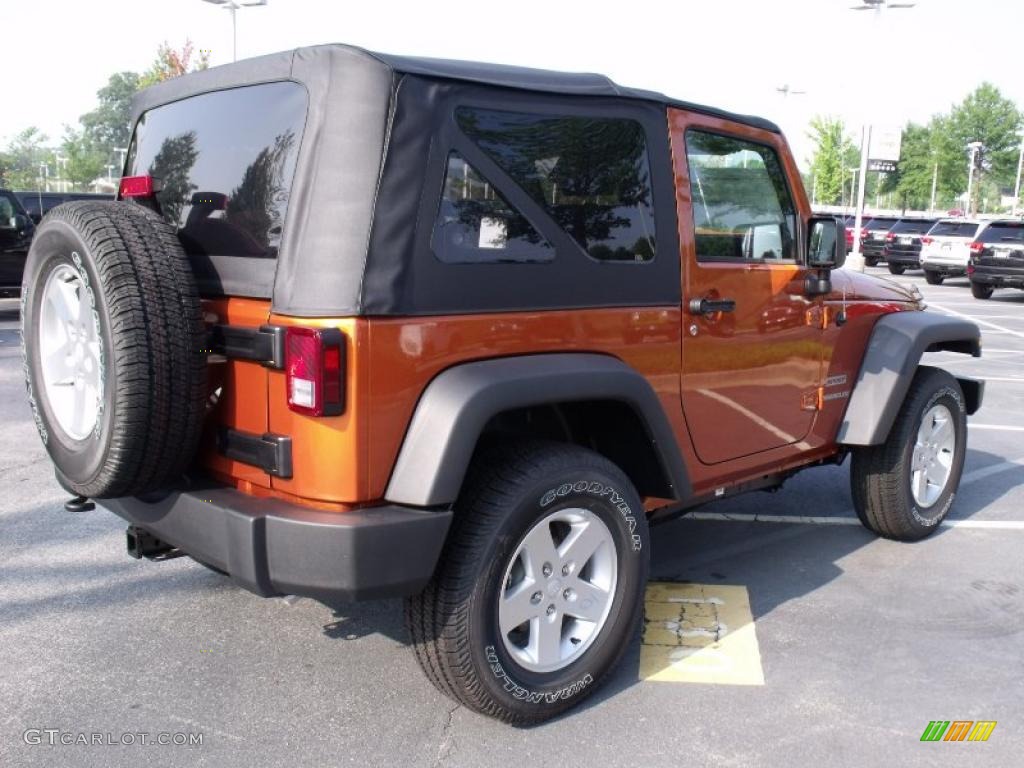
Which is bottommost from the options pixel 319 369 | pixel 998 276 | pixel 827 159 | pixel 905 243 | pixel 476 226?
pixel 998 276

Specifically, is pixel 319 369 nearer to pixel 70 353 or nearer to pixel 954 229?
pixel 70 353

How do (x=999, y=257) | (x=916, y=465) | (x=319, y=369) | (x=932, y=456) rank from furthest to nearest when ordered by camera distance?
(x=999, y=257) → (x=932, y=456) → (x=916, y=465) → (x=319, y=369)

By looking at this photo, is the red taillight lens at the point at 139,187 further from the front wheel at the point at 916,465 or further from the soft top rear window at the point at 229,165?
the front wheel at the point at 916,465

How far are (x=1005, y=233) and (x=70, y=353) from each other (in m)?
20.7

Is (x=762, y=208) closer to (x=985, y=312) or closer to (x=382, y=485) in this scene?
(x=382, y=485)

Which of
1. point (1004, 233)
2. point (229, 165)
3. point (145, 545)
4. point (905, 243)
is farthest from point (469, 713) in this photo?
point (905, 243)

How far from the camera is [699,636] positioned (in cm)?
370

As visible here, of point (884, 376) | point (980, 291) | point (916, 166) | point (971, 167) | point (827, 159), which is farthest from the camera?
point (916, 166)

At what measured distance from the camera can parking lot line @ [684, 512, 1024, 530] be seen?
16.9 feet

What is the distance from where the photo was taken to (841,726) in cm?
307

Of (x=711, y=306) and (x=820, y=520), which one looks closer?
(x=711, y=306)

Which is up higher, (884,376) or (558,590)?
(884,376)

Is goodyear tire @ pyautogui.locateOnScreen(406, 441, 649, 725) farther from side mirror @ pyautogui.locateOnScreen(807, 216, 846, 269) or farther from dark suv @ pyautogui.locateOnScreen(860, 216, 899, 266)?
dark suv @ pyautogui.locateOnScreen(860, 216, 899, 266)

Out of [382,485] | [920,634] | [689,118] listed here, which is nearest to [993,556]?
[920,634]
